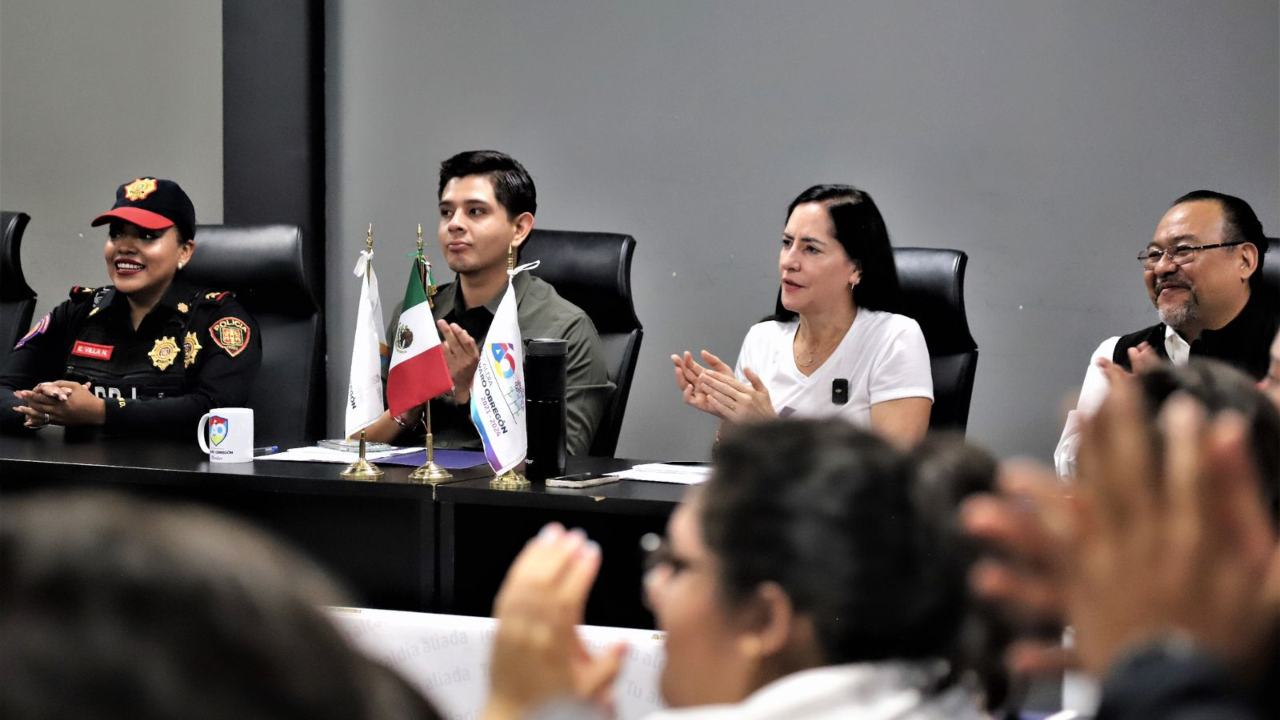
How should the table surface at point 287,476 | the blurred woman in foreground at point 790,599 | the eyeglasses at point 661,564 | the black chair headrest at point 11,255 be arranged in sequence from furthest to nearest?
1. the black chair headrest at point 11,255
2. the table surface at point 287,476
3. the eyeglasses at point 661,564
4. the blurred woman in foreground at point 790,599

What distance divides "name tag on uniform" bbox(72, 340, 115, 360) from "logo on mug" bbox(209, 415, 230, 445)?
0.72 metres

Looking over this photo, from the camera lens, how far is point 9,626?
423 millimetres

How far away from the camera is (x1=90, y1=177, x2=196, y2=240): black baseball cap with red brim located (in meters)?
3.20

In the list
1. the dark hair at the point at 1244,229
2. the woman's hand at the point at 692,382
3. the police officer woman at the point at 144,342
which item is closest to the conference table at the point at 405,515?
the woman's hand at the point at 692,382

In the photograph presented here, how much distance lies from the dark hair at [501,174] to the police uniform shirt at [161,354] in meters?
0.60

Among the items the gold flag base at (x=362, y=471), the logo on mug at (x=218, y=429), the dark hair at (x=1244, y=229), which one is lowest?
the gold flag base at (x=362, y=471)

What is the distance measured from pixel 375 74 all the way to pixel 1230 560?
392cm

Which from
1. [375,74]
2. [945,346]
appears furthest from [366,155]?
[945,346]

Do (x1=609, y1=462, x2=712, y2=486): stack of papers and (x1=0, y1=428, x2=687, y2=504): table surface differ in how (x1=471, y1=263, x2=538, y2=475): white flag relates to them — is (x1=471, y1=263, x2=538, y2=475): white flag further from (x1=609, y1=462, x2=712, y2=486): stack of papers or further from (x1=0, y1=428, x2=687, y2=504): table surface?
(x1=609, y1=462, x2=712, y2=486): stack of papers

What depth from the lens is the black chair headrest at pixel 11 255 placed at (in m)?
3.79

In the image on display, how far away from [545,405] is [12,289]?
2225 mm

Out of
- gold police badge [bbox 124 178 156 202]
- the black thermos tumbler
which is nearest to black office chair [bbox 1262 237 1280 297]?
the black thermos tumbler

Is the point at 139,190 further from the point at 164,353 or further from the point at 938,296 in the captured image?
the point at 938,296

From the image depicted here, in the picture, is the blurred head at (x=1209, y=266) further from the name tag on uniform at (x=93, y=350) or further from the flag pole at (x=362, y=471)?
the name tag on uniform at (x=93, y=350)
